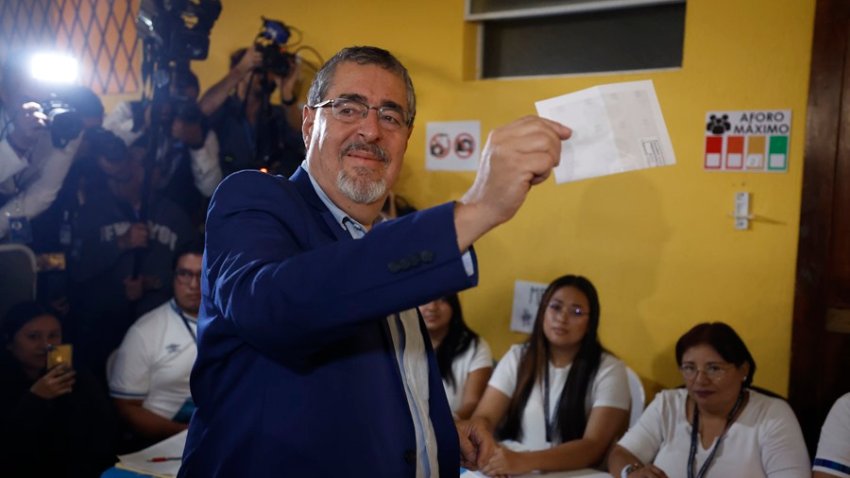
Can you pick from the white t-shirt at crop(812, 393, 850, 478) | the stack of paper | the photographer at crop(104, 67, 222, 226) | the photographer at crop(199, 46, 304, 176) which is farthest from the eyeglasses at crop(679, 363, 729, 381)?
the photographer at crop(104, 67, 222, 226)

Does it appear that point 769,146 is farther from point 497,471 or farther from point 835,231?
point 497,471

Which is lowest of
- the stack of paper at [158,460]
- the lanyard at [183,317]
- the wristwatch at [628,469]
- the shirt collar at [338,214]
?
the wristwatch at [628,469]

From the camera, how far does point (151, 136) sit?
11.4ft

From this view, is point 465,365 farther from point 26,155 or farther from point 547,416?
point 26,155

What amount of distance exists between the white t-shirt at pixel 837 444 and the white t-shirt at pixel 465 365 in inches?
56.9

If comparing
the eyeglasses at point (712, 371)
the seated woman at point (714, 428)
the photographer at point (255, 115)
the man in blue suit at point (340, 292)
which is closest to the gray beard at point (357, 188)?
the man in blue suit at point (340, 292)

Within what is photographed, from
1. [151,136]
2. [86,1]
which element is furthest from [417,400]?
[86,1]

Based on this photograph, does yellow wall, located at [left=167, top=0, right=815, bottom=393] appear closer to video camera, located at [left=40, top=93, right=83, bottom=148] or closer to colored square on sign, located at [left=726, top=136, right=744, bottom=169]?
colored square on sign, located at [left=726, top=136, right=744, bottom=169]

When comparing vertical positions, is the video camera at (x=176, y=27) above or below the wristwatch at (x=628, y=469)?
above

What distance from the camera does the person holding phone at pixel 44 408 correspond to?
2.84 m

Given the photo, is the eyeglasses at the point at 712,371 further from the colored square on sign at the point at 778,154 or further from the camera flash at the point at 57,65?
the camera flash at the point at 57,65

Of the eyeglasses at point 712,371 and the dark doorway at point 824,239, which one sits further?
the dark doorway at point 824,239

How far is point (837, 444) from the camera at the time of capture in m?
2.44

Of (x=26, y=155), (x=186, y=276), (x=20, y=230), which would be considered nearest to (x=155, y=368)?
(x=186, y=276)
